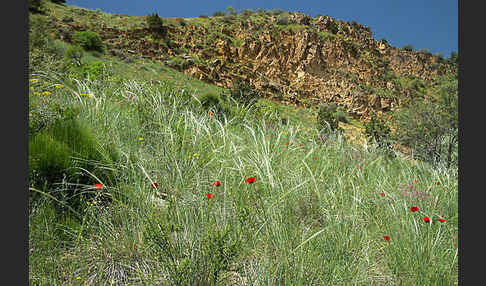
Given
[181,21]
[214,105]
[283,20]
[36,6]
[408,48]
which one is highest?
[283,20]

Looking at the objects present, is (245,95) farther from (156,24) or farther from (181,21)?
(181,21)

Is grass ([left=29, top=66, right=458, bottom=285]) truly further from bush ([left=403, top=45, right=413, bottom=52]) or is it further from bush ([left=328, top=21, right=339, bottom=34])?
bush ([left=403, top=45, right=413, bottom=52])

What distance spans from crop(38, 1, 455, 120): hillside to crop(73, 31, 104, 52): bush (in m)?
0.98

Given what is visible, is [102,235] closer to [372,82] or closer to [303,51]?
[303,51]

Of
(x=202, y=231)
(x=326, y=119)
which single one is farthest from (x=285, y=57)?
(x=202, y=231)

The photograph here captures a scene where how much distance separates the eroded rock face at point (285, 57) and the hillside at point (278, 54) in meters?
0.09

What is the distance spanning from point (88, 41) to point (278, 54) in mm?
20255

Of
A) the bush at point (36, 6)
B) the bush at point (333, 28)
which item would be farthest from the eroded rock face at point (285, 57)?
the bush at point (36, 6)

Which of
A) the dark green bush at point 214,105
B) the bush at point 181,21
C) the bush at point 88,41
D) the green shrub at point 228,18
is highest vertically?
the green shrub at point 228,18

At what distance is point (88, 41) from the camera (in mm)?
15359

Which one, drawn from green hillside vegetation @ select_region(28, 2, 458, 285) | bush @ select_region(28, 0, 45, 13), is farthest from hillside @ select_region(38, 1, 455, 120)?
green hillside vegetation @ select_region(28, 2, 458, 285)

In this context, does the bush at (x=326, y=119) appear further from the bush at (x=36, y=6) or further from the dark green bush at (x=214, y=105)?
the bush at (x=36, y=6)

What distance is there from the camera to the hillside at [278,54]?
67.2ft

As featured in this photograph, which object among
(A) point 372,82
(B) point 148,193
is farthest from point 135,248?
(A) point 372,82
